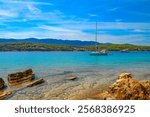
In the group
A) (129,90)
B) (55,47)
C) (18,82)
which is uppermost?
(129,90)

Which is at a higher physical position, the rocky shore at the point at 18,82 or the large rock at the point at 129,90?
the large rock at the point at 129,90

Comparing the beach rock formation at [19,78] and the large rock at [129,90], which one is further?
the beach rock formation at [19,78]

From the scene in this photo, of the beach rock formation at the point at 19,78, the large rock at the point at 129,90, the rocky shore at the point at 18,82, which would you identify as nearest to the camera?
the large rock at the point at 129,90

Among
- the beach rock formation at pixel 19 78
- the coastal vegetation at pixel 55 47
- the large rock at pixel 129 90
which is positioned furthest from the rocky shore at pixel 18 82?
the coastal vegetation at pixel 55 47

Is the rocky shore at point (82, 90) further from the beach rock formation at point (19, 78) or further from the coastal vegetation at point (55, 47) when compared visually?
the coastal vegetation at point (55, 47)

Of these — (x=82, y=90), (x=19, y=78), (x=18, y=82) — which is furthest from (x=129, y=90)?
(x=19, y=78)

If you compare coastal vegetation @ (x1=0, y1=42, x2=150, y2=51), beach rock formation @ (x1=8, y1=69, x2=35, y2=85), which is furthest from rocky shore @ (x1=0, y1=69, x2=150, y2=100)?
coastal vegetation @ (x1=0, y1=42, x2=150, y2=51)

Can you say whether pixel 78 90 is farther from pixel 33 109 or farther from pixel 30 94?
pixel 33 109

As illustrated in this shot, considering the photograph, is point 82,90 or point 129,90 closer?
point 129,90

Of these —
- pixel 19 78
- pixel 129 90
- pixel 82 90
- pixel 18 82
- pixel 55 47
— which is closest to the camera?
pixel 129 90

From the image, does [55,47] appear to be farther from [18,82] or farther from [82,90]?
[82,90]

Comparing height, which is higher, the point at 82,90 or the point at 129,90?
the point at 129,90

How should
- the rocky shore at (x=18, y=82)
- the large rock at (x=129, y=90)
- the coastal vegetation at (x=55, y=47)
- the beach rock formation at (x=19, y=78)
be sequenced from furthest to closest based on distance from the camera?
the coastal vegetation at (x=55, y=47) → the beach rock formation at (x=19, y=78) → the rocky shore at (x=18, y=82) → the large rock at (x=129, y=90)

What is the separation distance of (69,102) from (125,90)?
8.82 feet
